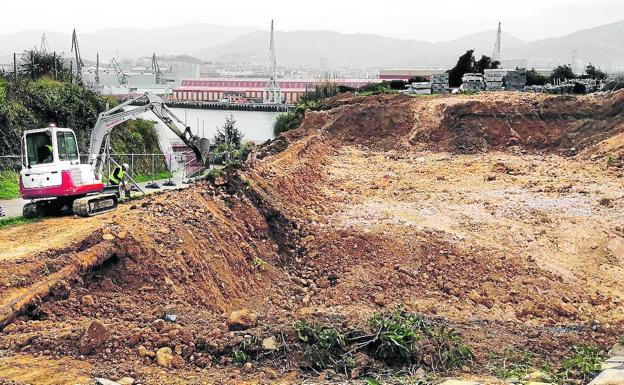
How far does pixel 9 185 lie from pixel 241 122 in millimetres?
56864

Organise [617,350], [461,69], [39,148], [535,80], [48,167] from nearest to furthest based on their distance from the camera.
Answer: [617,350]
[48,167]
[39,148]
[535,80]
[461,69]

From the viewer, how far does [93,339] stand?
6762mm

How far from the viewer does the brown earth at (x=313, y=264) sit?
6977 millimetres

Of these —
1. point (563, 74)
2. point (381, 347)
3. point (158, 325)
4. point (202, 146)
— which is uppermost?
point (563, 74)

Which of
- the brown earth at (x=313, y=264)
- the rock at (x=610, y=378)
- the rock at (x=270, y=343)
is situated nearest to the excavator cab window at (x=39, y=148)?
the brown earth at (x=313, y=264)

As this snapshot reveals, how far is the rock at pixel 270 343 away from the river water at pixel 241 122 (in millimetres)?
48960

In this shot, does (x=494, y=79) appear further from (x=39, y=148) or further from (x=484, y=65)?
(x=39, y=148)

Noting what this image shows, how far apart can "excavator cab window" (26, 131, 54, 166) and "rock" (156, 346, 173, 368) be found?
684cm

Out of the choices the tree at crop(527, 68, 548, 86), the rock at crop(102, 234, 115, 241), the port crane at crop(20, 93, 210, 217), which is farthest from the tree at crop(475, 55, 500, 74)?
the rock at crop(102, 234, 115, 241)

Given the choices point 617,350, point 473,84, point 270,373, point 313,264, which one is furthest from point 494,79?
point 270,373

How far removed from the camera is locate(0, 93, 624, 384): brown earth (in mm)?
6977

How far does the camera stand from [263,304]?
1063 cm

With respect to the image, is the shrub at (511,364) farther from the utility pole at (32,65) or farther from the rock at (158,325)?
the utility pole at (32,65)

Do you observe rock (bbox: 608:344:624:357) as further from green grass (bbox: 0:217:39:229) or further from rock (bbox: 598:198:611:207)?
green grass (bbox: 0:217:39:229)
